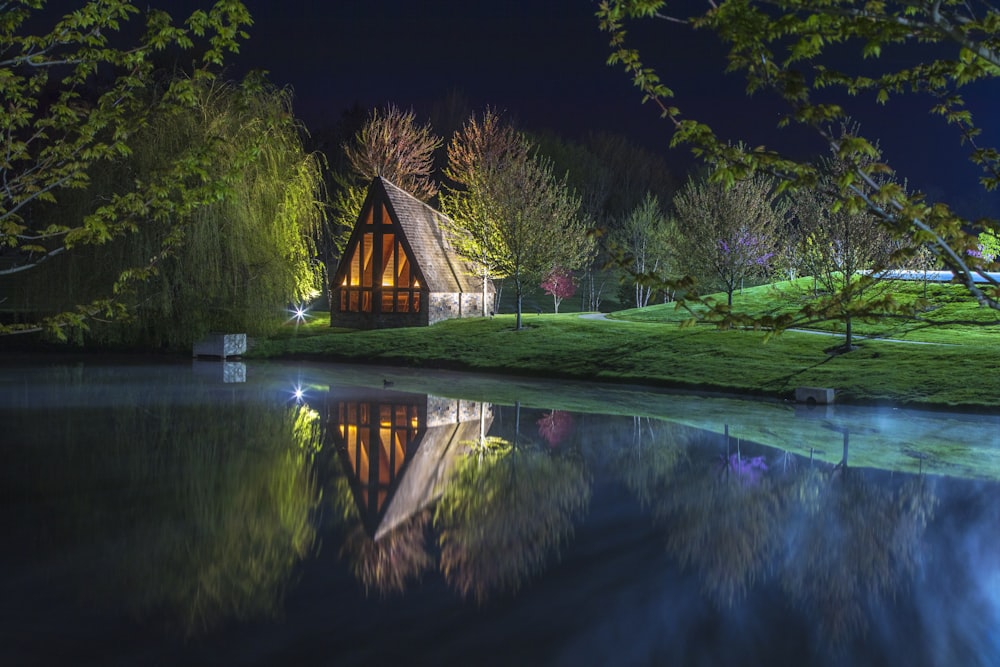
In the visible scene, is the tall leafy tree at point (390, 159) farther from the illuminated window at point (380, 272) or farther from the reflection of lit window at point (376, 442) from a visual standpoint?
the reflection of lit window at point (376, 442)

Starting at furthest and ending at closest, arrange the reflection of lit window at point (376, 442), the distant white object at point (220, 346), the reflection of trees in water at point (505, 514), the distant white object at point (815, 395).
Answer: the distant white object at point (220, 346) → the distant white object at point (815, 395) → the reflection of lit window at point (376, 442) → the reflection of trees in water at point (505, 514)

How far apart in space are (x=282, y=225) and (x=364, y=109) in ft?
117

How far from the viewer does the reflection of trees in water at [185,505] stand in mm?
7219

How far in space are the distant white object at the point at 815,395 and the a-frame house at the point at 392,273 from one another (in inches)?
821

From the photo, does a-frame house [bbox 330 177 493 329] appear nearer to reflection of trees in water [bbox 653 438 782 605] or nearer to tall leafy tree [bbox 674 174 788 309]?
tall leafy tree [bbox 674 174 788 309]

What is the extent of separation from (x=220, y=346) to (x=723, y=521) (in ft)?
82.1

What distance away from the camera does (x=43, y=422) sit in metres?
16.0

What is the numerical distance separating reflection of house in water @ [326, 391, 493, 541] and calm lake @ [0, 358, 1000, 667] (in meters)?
0.08

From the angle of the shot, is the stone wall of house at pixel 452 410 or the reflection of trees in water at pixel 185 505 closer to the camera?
the reflection of trees in water at pixel 185 505

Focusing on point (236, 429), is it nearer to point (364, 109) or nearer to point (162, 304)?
point (162, 304)

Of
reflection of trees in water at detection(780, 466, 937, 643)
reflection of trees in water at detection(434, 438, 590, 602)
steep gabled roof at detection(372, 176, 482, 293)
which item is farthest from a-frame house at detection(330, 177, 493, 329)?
reflection of trees in water at detection(780, 466, 937, 643)

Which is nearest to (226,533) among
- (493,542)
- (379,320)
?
(493,542)

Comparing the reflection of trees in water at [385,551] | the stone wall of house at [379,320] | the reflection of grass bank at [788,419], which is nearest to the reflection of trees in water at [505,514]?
the reflection of trees in water at [385,551]

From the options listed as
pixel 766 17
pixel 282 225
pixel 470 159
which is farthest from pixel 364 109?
pixel 766 17
